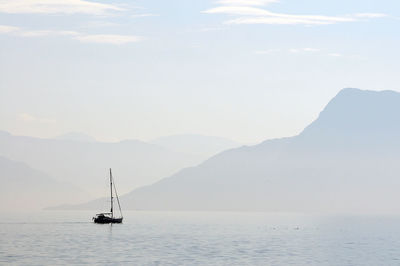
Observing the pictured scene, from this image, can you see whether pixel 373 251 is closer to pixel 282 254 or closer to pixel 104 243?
pixel 282 254

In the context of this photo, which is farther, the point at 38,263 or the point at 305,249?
the point at 305,249

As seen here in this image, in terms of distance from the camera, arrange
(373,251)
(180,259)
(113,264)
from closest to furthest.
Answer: (113,264), (180,259), (373,251)

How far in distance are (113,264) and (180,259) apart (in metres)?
16.5

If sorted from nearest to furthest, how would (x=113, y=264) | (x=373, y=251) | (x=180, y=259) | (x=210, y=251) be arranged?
(x=113, y=264)
(x=180, y=259)
(x=210, y=251)
(x=373, y=251)

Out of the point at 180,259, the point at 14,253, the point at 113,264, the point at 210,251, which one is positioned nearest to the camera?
the point at 113,264

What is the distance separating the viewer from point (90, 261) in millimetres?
144875

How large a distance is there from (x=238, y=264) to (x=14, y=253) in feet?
163

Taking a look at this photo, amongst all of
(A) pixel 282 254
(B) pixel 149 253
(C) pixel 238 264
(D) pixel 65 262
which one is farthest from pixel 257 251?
(D) pixel 65 262

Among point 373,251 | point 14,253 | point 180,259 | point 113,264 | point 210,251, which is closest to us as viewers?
point 113,264

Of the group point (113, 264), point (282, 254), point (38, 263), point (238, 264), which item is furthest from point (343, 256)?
point (38, 263)

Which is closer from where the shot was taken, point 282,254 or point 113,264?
point 113,264

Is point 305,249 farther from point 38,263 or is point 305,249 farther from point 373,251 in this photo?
point 38,263

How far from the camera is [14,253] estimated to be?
165 meters

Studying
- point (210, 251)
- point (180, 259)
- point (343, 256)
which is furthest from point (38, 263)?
point (343, 256)
